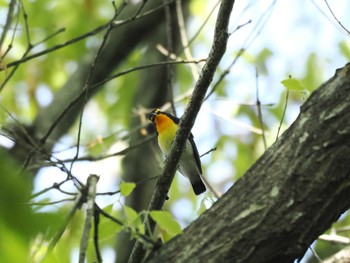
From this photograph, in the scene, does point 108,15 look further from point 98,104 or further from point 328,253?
point 328,253

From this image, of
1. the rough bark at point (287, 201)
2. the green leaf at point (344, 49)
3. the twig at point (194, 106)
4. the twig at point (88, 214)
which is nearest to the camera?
the twig at point (88, 214)

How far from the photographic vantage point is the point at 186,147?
499cm

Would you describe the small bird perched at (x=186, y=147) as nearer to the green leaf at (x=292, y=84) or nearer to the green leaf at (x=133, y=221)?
the green leaf at (x=292, y=84)

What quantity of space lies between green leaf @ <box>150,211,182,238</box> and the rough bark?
5 cm

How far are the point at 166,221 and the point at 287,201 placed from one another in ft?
1.29

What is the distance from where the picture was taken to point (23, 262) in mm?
898

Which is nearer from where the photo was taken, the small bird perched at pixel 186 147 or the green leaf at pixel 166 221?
the green leaf at pixel 166 221

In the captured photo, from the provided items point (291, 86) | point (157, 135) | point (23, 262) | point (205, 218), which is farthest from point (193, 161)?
point (23, 262)

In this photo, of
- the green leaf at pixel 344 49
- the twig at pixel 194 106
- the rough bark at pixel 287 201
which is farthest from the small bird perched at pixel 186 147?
the rough bark at pixel 287 201

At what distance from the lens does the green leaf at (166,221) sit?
6.09 ft

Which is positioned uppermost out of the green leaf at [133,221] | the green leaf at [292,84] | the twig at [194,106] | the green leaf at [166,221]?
the twig at [194,106]

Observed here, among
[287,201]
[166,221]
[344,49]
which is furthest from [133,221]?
[344,49]

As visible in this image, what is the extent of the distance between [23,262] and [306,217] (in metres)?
1.16

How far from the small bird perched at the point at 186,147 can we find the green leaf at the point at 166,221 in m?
2.98
